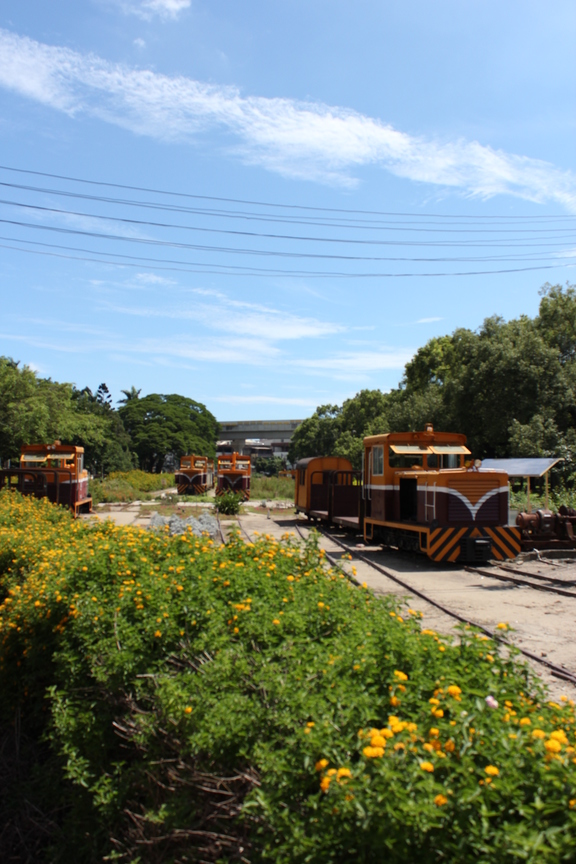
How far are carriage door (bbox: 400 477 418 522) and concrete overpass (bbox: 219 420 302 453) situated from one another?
4171 inches

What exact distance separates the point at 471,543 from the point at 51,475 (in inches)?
608

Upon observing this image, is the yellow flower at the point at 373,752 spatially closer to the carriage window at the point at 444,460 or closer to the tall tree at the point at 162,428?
the carriage window at the point at 444,460

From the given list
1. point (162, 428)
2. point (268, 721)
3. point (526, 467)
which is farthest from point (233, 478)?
point (162, 428)

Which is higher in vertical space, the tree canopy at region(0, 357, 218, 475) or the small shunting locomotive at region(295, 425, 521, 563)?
the tree canopy at region(0, 357, 218, 475)

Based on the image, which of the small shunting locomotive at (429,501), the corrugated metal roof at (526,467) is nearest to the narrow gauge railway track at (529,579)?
the small shunting locomotive at (429,501)

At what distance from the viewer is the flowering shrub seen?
232 centimetres

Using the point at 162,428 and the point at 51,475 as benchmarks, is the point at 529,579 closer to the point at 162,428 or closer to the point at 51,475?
the point at 51,475

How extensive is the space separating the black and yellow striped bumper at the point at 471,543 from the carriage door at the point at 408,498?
2.55 m

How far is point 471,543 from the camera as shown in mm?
14625

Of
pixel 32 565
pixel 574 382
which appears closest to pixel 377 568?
pixel 32 565

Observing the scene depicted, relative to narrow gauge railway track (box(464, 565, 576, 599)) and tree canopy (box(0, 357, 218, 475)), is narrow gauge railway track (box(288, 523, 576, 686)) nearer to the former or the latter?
narrow gauge railway track (box(464, 565, 576, 599))

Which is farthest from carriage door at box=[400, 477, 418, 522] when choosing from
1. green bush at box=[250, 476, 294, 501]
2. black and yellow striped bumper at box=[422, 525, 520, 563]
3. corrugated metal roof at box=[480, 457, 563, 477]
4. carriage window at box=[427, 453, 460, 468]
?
green bush at box=[250, 476, 294, 501]

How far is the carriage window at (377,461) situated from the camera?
17469 mm

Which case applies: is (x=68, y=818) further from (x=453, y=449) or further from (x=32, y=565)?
(x=453, y=449)
